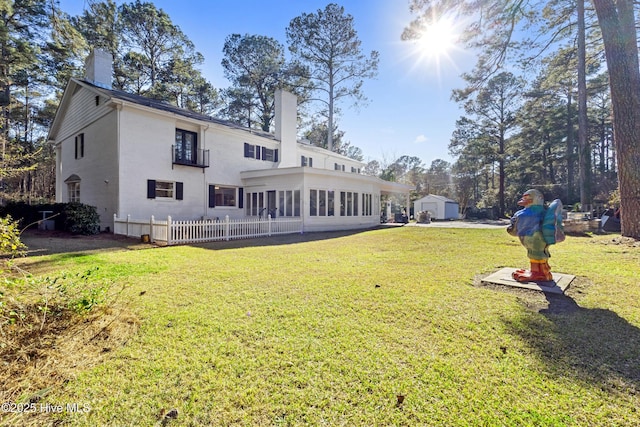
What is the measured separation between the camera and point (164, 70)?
25266 mm

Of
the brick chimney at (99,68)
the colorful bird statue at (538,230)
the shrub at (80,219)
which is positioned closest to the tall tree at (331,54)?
the brick chimney at (99,68)

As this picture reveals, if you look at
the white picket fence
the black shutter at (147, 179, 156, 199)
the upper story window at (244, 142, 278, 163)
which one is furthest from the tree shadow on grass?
the upper story window at (244, 142, 278, 163)

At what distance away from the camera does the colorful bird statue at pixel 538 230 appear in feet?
14.2

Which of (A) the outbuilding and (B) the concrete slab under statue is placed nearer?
(B) the concrete slab under statue

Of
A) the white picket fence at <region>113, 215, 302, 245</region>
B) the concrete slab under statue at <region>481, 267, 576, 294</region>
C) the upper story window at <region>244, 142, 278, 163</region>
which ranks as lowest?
the concrete slab under statue at <region>481, 267, 576, 294</region>

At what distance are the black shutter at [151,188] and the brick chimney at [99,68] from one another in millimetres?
6766

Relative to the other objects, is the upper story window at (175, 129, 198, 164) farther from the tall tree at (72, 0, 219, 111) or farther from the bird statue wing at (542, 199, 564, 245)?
the bird statue wing at (542, 199, 564, 245)

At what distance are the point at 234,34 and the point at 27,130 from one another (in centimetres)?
2082

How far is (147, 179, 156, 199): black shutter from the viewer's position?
12.7 m

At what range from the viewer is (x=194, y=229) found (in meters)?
10.1

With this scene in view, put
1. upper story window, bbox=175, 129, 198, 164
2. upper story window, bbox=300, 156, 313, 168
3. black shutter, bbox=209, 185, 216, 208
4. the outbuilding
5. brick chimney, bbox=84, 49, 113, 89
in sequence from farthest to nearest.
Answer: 1. the outbuilding
2. upper story window, bbox=300, 156, 313, 168
3. black shutter, bbox=209, 185, 216, 208
4. brick chimney, bbox=84, 49, 113, 89
5. upper story window, bbox=175, 129, 198, 164

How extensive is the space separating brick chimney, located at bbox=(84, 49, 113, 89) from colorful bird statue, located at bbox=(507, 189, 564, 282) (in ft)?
63.5

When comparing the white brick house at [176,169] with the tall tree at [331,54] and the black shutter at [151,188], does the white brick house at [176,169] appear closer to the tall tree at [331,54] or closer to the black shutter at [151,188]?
the black shutter at [151,188]

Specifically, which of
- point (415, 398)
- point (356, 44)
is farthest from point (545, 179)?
point (415, 398)
